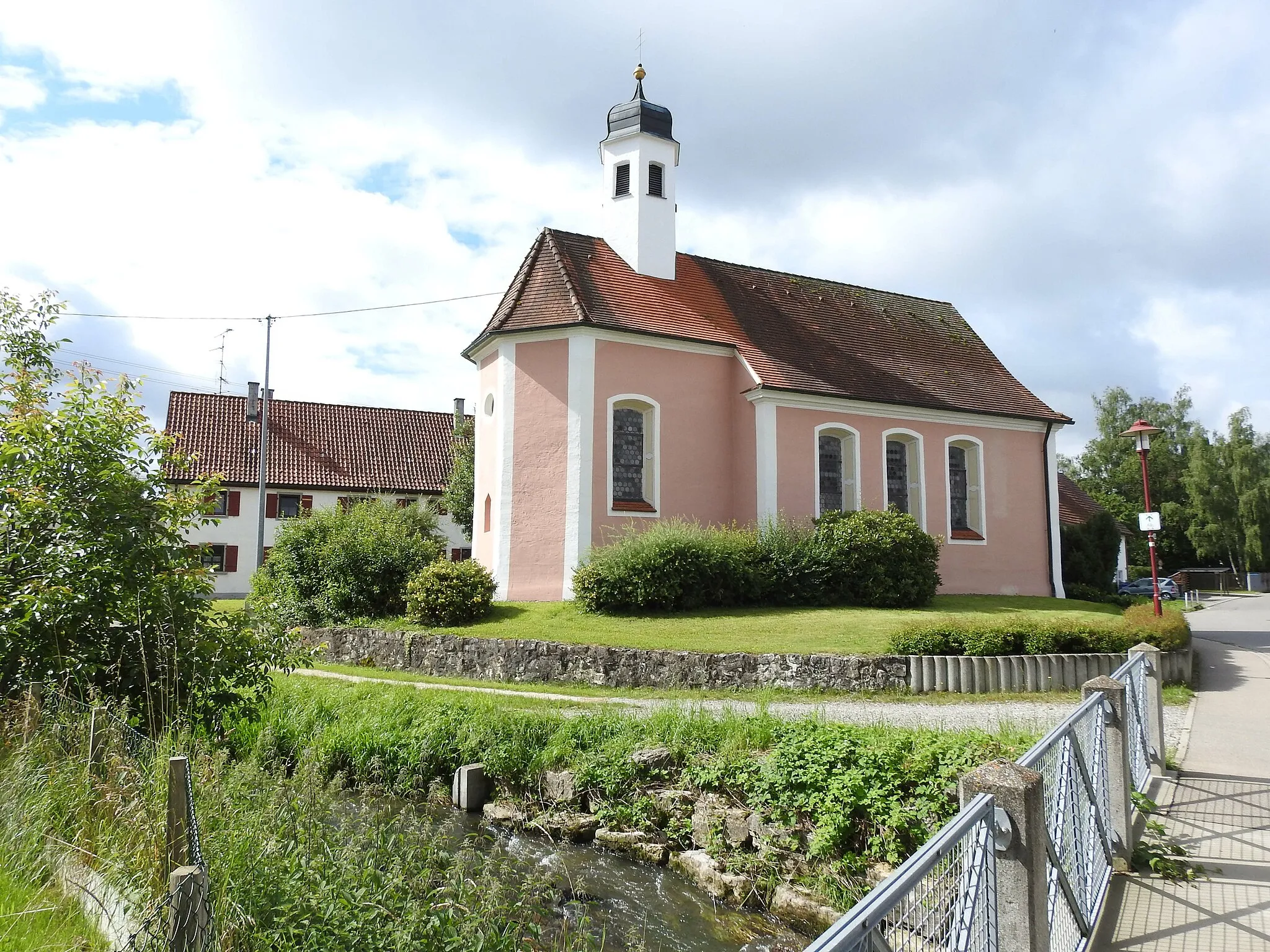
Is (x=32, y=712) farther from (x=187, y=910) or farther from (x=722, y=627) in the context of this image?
(x=722, y=627)

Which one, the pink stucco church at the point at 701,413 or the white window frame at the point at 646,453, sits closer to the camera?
the pink stucco church at the point at 701,413

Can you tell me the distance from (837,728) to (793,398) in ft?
44.0

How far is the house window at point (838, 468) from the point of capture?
71.3ft

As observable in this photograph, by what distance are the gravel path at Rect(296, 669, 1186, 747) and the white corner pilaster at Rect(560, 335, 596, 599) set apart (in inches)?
246

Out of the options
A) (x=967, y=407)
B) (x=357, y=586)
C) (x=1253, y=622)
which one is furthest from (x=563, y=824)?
(x=1253, y=622)

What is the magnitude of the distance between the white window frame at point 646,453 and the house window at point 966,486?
8.71m

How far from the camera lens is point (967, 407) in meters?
23.5

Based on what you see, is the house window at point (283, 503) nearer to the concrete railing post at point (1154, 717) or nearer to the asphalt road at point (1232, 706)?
the asphalt road at point (1232, 706)

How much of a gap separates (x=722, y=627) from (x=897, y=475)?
32.5 ft

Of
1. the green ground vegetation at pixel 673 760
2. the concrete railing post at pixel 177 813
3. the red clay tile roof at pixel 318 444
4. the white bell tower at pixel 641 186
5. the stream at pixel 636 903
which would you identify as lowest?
the stream at pixel 636 903

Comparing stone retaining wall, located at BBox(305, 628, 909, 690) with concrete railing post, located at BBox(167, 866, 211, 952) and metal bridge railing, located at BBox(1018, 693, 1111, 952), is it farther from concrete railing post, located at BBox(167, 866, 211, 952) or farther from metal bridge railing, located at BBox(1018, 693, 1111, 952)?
concrete railing post, located at BBox(167, 866, 211, 952)

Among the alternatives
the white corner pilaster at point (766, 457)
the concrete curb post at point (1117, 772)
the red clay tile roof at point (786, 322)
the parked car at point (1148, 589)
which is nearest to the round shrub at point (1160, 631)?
the concrete curb post at point (1117, 772)

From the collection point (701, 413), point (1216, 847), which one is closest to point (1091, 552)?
point (701, 413)

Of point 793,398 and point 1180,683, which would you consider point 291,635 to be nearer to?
point 1180,683
